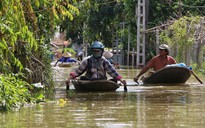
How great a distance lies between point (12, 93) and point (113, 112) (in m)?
1.78

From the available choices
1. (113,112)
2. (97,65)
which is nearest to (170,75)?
(97,65)

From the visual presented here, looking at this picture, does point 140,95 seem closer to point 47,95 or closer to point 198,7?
point 47,95

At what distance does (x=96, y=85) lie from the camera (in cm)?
1451

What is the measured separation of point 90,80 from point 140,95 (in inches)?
55.5

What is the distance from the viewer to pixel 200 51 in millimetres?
27344

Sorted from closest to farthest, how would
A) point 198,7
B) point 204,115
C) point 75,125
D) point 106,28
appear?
1. point 75,125
2. point 204,115
3. point 198,7
4. point 106,28

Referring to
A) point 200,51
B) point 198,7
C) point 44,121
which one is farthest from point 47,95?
point 198,7

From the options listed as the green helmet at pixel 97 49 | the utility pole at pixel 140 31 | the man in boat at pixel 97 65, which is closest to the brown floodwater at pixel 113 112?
the man in boat at pixel 97 65

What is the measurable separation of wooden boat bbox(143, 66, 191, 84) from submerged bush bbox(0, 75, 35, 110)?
264 inches

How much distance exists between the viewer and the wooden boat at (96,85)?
1444cm

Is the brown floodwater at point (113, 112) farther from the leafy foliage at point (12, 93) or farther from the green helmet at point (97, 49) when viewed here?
the green helmet at point (97, 49)

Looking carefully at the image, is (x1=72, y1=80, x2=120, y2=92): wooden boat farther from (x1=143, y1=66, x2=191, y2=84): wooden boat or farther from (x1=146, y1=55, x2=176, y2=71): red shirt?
(x1=146, y1=55, x2=176, y2=71): red shirt

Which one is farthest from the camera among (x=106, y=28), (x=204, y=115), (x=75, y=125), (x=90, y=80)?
A: (x=106, y=28)

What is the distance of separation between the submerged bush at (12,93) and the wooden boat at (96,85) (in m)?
3.12
